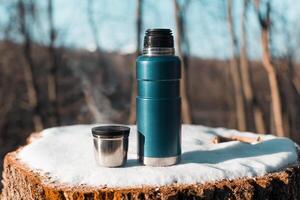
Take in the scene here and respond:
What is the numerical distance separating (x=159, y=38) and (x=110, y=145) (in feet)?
2.30

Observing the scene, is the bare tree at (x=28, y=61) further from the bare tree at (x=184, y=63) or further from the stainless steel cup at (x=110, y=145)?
the stainless steel cup at (x=110, y=145)

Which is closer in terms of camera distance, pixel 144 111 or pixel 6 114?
pixel 144 111

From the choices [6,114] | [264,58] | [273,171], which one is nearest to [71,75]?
[6,114]

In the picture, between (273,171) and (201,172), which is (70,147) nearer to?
(201,172)

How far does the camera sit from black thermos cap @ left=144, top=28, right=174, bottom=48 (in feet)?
7.95

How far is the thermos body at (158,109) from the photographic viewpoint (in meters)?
2.45

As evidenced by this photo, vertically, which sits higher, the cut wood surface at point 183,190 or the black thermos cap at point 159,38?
the black thermos cap at point 159,38

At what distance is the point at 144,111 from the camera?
2.51 metres

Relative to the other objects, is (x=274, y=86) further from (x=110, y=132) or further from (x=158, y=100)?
(x=110, y=132)

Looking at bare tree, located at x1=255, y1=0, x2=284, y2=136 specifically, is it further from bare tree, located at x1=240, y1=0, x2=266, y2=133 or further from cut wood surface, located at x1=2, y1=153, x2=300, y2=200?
cut wood surface, located at x1=2, y1=153, x2=300, y2=200

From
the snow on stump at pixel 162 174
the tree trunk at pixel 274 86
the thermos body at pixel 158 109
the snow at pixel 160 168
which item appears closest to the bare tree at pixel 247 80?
the tree trunk at pixel 274 86

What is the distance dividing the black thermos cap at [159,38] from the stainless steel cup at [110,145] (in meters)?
0.55

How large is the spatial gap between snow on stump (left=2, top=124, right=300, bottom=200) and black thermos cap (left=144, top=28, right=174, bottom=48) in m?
0.74

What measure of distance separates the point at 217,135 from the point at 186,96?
4678 millimetres
